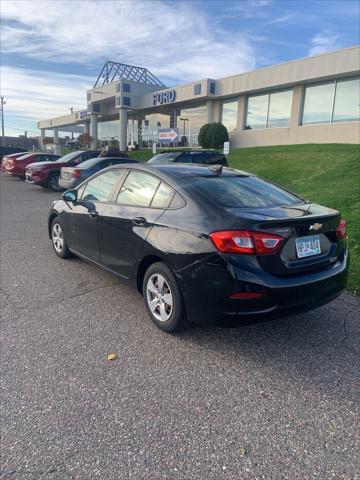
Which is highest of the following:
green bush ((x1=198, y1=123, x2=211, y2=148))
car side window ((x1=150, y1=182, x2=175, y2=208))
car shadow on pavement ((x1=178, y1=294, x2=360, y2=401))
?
green bush ((x1=198, y1=123, x2=211, y2=148))

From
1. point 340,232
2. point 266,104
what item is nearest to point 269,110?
point 266,104

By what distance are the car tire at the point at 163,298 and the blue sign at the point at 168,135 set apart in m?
26.4

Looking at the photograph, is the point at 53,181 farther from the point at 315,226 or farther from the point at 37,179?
the point at 315,226

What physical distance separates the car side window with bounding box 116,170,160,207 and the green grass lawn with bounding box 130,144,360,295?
2782 millimetres

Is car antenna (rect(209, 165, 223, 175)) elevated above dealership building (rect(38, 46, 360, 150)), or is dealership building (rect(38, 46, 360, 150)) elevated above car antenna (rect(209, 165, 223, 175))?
dealership building (rect(38, 46, 360, 150))

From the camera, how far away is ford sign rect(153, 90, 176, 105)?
1265 inches

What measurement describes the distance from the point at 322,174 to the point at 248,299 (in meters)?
12.5

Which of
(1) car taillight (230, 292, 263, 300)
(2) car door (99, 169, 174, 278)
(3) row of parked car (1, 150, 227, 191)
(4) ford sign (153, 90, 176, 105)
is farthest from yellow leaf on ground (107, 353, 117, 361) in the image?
(4) ford sign (153, 90, 176, 105)

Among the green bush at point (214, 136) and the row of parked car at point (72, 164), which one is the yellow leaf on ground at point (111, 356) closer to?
the row of parked car at point (72, 164)

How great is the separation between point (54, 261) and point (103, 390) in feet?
10.9

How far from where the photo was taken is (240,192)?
12.0 feet

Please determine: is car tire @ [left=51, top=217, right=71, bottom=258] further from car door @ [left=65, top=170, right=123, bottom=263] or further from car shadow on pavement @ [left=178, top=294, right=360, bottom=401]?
car shadow on pavement @ [left=178, top=294, right=360, bottom=401]

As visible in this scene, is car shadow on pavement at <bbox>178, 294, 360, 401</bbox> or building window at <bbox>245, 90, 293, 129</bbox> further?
building window at <bbox>245, 90, 293, 129</bbox>

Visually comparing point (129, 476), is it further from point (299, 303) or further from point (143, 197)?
point (143, 197)
